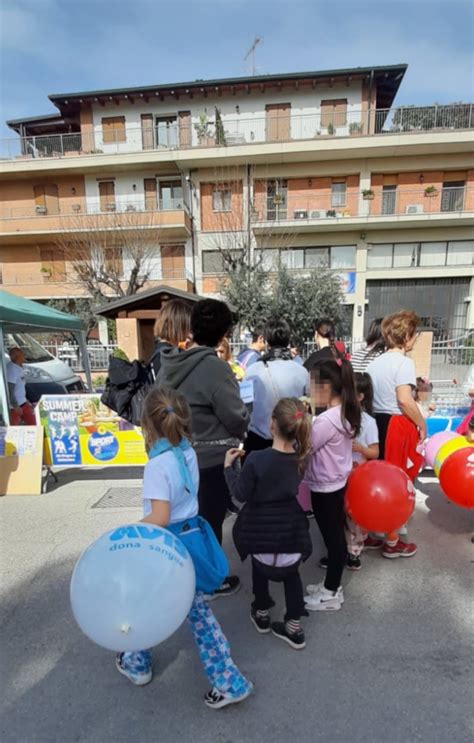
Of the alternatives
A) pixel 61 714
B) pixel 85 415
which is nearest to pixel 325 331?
pixel 85 415

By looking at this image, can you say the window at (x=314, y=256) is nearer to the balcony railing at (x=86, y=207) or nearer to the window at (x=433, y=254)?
the window at (x=433, y=254)

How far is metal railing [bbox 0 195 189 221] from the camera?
758 inches

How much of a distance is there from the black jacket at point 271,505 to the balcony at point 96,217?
59.1 feet

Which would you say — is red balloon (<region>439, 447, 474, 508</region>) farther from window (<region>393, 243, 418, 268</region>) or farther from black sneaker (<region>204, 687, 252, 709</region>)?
window (<region>393, 243, 418, 268</region>)

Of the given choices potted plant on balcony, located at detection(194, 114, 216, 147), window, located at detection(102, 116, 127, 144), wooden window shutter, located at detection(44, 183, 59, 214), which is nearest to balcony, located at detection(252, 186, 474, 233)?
potted plant on balcony, located at detection(194, 114, 216, 147)

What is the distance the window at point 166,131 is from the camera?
19.8 meters

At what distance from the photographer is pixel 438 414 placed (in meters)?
4.49

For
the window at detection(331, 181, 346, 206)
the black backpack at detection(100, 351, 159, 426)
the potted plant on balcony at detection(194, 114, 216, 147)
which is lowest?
the black backpack at detection(100, 351, 159, 426)

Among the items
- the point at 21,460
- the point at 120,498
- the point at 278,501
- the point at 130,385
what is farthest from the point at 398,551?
the point at 21,460

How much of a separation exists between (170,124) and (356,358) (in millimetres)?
21274

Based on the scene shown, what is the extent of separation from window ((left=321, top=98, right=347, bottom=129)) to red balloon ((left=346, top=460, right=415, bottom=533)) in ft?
69.3

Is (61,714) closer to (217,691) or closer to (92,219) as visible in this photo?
(217,691)

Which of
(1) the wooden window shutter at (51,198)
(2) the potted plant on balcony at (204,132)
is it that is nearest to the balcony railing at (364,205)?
(2) the potted plant on balcony at (204,132)

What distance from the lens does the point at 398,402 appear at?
2.62 metres
